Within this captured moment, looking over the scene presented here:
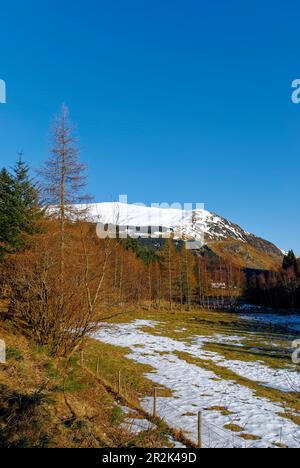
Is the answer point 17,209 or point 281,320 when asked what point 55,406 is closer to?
point 17,209

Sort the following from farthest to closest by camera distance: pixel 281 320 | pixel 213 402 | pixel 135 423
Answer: pixel 281 320
pixel 213 402
pixel 135 423

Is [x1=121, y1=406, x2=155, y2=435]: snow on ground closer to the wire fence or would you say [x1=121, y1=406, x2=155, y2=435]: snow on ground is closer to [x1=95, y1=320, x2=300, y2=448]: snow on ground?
the wire fence

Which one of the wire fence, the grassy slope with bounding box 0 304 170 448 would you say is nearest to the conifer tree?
the grassy slope with bounding box 0 304 170 448

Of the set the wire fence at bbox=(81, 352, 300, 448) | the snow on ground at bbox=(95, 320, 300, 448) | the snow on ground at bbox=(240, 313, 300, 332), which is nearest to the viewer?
the wire fence at bbox=(81, 352, 300, 448)

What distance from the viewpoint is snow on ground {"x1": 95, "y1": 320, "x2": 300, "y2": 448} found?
31.8ft

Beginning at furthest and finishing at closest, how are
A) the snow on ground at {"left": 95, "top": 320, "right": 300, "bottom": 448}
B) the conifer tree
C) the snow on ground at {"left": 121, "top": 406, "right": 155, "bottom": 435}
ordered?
the conifer tree → the snow on ground at {"left": 95, "top": 320, "right": 300, "bottom": 448} → the snow on ground at {"left": 121, "top": 406, "right": 155, "bottom": 435}

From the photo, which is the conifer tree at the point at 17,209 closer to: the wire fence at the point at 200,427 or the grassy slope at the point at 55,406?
the grassy slope at the point at 55,406

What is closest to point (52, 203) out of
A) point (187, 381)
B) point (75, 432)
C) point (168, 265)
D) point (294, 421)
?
point (187, 381)

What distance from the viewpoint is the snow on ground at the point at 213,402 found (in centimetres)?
970

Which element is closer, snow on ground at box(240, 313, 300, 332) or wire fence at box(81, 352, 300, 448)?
wire fence at box(81, 352, 300, 448)

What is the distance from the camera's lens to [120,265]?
4925cm

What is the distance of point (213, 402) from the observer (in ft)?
42.0

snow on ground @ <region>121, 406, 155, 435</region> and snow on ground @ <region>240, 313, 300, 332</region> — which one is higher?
snow on ground @ <region>121, 406, 155, 435</region>

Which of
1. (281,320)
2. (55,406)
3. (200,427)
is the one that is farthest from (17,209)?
(281,320)
